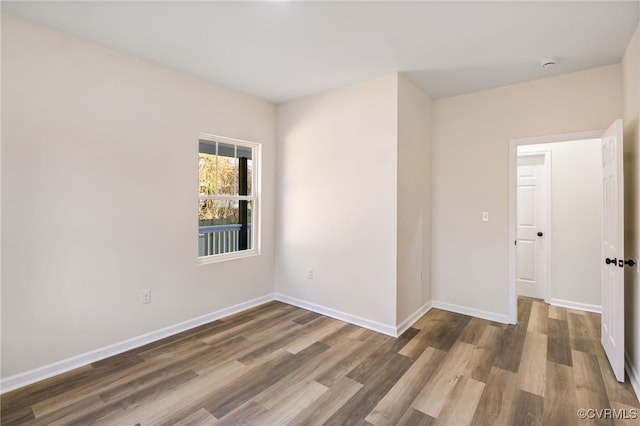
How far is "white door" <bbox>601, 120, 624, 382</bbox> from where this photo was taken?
2.23 metres

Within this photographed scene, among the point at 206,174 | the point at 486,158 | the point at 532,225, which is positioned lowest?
the point at 532,225

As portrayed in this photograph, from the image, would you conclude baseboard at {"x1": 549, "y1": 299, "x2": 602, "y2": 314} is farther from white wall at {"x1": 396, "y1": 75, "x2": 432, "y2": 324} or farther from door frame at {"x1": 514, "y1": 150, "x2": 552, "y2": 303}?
white wall at {"x1": 396, "y1": 75, "x2": 432, "y2": 324}

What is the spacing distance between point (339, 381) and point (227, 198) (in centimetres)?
240

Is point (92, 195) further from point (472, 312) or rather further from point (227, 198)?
point (472, 312)

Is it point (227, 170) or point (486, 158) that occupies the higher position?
point (486, 158)

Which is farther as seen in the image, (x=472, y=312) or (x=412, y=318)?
(x=472, y=312)

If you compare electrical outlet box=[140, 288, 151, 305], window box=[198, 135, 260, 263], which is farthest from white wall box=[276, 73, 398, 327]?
electrical outlet box=[140, 288, 151, 305]

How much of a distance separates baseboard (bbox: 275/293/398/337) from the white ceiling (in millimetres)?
2622

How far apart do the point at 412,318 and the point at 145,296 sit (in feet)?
9.16

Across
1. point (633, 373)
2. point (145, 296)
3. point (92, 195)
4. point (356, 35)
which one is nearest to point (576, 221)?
point (633, 373)

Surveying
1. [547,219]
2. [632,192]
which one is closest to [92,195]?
[632,192]

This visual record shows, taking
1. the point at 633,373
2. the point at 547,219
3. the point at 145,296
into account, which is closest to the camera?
the point at 633,373

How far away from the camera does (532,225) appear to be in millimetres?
4254

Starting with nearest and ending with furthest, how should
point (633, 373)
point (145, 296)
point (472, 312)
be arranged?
point (633, 373), point (145, 296), point (472, 312)
